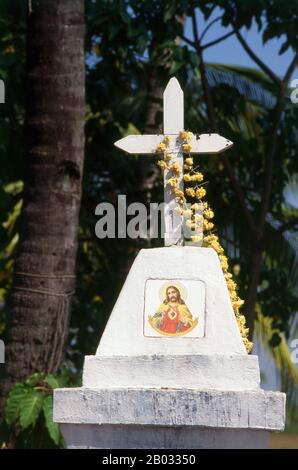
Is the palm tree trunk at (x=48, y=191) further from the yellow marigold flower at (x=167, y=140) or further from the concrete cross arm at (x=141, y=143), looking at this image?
the yellow marigold flower at (x=167, y=140)

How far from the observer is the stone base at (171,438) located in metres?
6.42

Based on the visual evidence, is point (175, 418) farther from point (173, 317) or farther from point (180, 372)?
point (173, 317)

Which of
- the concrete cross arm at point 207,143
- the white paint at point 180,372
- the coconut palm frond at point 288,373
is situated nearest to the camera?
the white paint at point 180,372

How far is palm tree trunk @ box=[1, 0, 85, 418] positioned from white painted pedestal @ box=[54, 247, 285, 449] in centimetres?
252

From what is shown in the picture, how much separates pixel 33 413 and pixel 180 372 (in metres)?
2.39

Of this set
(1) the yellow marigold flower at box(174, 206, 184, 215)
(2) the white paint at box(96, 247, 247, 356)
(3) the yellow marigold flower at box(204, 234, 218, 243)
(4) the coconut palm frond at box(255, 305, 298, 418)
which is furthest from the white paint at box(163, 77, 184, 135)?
(4) the coconut palm frond at box(255, 305, 298, 418)

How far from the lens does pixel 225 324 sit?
666 cm

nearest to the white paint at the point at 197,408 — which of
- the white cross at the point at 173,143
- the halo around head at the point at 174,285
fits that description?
the halo around head at the point at 174,285

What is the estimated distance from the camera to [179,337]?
666 centimetres

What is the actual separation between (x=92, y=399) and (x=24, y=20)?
5421mm

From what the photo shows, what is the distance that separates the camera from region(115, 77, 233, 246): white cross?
23.0 feet

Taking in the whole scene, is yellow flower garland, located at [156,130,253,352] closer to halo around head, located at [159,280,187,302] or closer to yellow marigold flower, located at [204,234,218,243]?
yellow marigold flower, located at [204,234,218,243]

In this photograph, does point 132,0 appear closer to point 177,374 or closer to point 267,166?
point 267,166

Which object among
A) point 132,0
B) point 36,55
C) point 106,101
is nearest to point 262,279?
point 106,101
